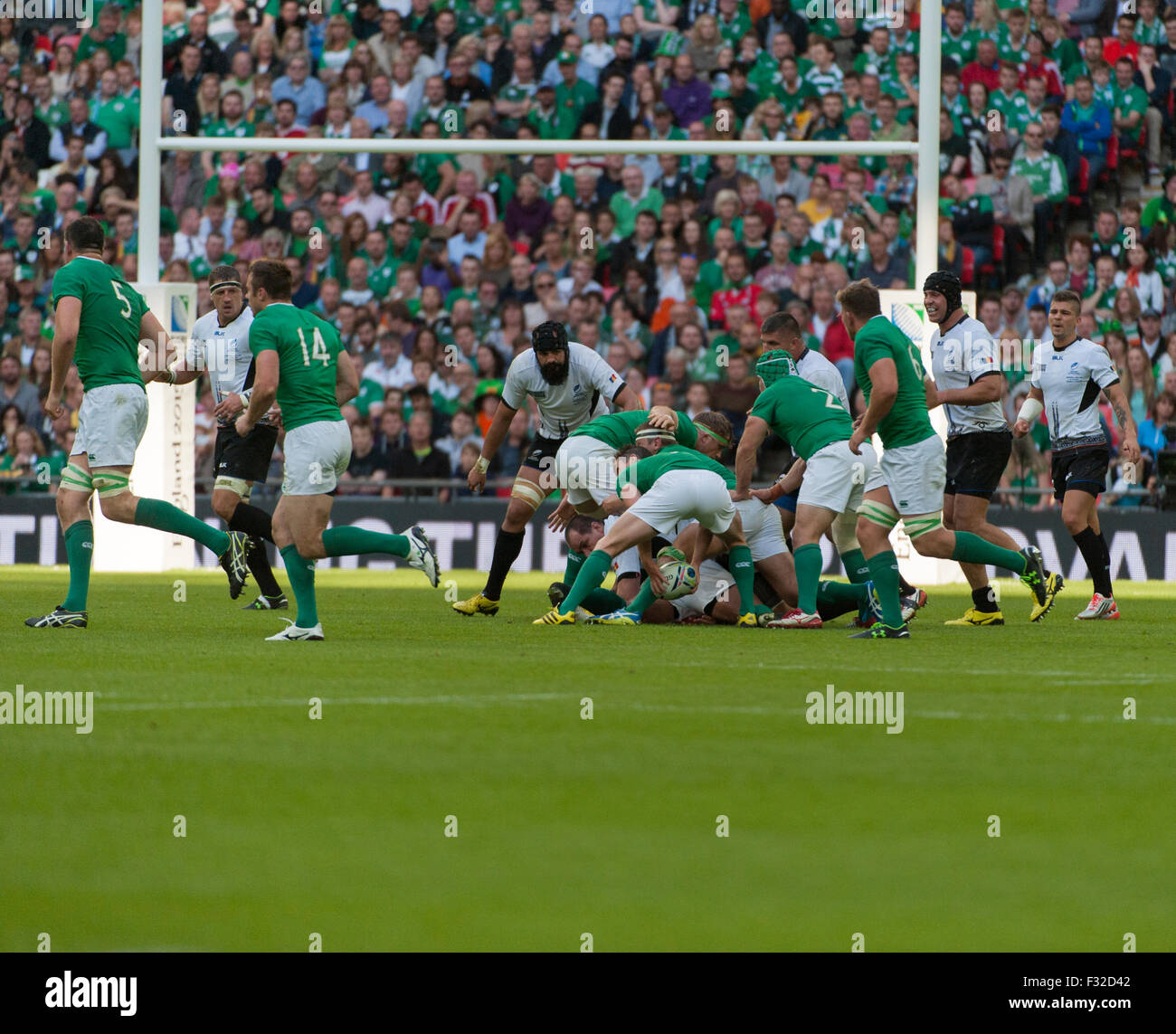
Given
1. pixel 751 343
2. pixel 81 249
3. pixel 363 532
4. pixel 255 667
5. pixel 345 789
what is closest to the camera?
pixel 345 789

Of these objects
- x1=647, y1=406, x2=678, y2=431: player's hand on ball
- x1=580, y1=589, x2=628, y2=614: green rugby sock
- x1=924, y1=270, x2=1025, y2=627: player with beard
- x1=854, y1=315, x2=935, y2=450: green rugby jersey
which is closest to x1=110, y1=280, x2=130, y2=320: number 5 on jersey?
x1=647, y1=406, x2=678, y2=431: player's hand on ball

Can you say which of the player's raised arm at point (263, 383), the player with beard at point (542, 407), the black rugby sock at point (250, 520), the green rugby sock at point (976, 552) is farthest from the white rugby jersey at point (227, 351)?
the green rugby sock at point (976, 552)

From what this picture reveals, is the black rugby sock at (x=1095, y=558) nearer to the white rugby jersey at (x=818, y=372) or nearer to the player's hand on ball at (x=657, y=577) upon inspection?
the white rugby jersey at (x=818, y=372)

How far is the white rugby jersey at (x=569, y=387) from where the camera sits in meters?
11.3

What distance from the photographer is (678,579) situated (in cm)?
1020

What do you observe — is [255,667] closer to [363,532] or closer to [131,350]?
[363,532]

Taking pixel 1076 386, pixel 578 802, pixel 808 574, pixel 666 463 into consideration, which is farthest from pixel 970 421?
pixel 578 802

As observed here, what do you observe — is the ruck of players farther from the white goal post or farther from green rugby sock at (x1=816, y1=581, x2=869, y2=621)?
the white goal post
